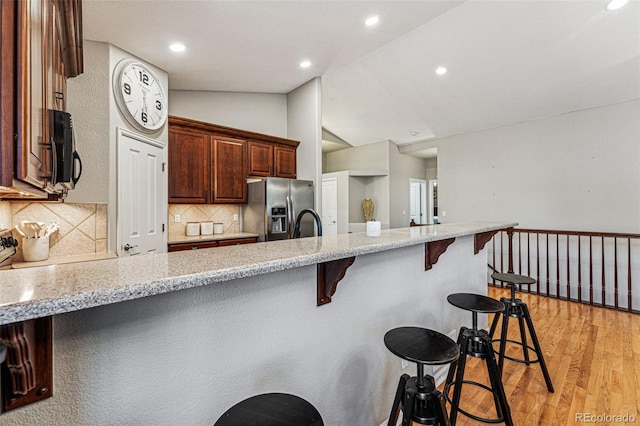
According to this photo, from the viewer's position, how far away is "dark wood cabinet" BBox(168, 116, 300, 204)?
12.1 ft

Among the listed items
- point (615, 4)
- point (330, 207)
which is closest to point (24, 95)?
point (615, 4)

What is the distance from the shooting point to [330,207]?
25.5 ft

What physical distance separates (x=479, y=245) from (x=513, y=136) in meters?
3.67

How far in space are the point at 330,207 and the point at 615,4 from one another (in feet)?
19.0

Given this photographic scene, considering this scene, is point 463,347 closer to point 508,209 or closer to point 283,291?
point 283,291

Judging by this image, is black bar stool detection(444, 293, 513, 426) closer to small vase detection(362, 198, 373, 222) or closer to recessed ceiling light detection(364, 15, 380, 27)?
recessed ceiling light detection(364, 15, 380, 27)

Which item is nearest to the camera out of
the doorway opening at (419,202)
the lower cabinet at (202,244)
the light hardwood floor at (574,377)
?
the light hardwood floor at (574,377)

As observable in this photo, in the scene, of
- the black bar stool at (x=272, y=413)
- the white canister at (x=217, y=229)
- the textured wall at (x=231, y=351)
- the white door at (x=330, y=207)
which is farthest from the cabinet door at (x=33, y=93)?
the white door at (x=330, y=207)

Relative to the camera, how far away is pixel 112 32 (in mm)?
2660

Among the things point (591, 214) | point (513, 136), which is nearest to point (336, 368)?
point (591, 214)

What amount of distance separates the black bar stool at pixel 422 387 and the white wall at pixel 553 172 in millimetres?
4874

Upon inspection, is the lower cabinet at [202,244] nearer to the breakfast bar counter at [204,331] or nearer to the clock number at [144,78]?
the clock number at [144,78]

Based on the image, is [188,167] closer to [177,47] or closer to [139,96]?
[139,96]

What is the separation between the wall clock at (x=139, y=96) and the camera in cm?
289
